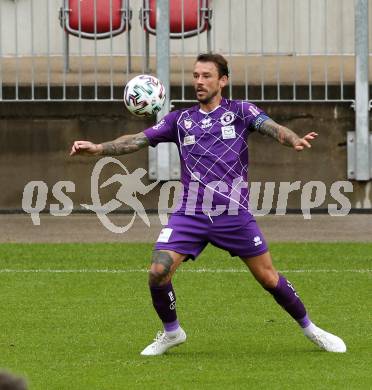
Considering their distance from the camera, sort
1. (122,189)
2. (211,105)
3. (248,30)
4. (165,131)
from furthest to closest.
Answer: (248,30) < (122,189) < (165,131) < (211,105)

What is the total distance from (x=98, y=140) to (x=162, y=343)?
24.9ft

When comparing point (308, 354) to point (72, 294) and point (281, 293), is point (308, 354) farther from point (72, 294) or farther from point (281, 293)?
point (72, 294)

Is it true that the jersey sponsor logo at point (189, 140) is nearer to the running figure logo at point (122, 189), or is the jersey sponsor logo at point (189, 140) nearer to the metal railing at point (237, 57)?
the running figure logo at point (122, 189)

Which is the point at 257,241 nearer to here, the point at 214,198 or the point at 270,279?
the point at 270,279

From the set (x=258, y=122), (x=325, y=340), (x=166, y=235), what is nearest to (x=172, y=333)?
(x=166, y=235)

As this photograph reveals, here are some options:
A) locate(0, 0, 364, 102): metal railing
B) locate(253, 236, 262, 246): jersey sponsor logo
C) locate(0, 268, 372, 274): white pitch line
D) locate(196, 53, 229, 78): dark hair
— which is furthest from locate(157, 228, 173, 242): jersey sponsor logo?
locate(0, 0, 364, 102): metal railing

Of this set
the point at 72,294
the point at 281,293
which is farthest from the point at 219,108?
the point at 72,294

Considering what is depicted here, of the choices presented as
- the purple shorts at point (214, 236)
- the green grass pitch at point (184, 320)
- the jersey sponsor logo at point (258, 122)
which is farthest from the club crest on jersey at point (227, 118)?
the green grass pitch at point (184, 320)

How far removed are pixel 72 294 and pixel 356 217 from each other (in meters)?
5.11

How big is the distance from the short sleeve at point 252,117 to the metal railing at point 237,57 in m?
7.41

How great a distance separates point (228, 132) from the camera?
8.21 metres

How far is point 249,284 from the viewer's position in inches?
443

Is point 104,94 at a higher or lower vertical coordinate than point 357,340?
higher

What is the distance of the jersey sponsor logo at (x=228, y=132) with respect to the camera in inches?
323
